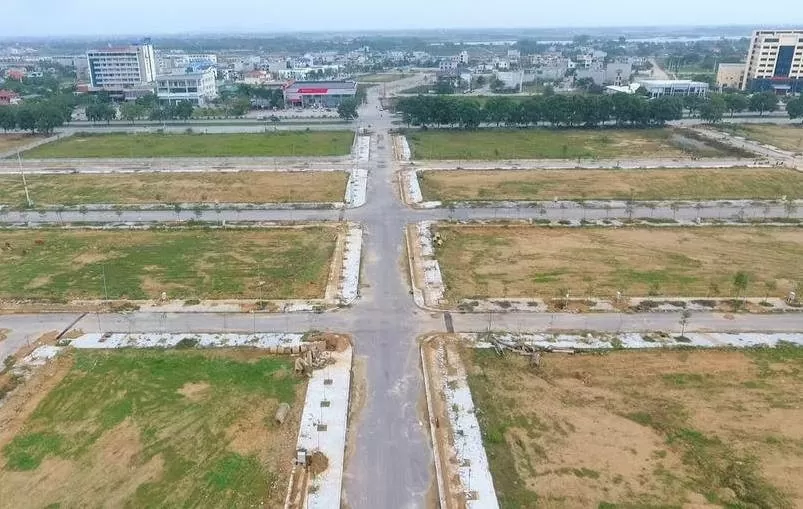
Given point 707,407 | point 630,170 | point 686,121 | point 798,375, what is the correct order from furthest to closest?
point 686,121 < point 630,170 < point 798,375 < point 707,407

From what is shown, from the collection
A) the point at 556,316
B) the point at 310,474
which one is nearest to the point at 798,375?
the point at 556,316

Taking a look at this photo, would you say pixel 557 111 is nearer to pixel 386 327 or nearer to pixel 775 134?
pixel 775 134

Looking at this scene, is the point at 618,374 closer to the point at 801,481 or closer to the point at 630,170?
the point at 801,481

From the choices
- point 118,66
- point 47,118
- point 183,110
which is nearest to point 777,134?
point 183,110

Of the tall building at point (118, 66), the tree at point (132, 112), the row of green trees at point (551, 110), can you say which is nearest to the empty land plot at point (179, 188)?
the row of green trees at point (551, 110)

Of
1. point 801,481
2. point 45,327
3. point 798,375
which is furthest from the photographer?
point 45,327

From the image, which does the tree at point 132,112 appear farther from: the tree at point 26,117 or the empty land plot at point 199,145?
the tree at point 26,117
